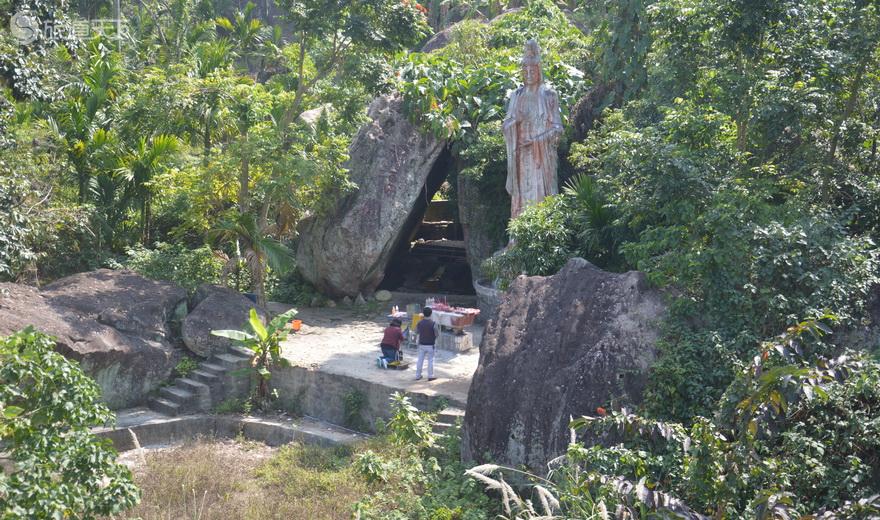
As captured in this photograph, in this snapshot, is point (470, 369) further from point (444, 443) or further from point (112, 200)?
point (112, 200)

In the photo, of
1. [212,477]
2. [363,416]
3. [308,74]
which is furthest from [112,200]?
[212,477]

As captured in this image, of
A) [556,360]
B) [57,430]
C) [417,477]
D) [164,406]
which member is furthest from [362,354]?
[57,430]

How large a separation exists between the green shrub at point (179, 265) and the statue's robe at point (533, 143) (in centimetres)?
563

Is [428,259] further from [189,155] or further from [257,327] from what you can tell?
[257,327]

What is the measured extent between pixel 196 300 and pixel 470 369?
5064 millimetres

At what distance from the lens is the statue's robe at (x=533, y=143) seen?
1477 centimetres

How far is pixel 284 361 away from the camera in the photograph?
44.8 feet

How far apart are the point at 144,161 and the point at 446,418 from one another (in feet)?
31.1

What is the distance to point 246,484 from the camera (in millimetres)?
10305

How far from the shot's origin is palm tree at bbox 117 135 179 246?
1770 cm

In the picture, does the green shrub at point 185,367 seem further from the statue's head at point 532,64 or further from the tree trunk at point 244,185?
the statue's head at point 532,64

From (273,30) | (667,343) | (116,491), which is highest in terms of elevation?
(273,30)

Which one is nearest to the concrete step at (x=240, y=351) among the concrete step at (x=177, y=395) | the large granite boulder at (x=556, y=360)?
the concrete step at (x=177, y=395)

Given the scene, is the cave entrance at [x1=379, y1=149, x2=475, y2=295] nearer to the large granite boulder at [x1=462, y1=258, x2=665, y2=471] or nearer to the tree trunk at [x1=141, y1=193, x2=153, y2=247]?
the tree trunk at [x1=141, y1=193, x2=153, y2=247]
